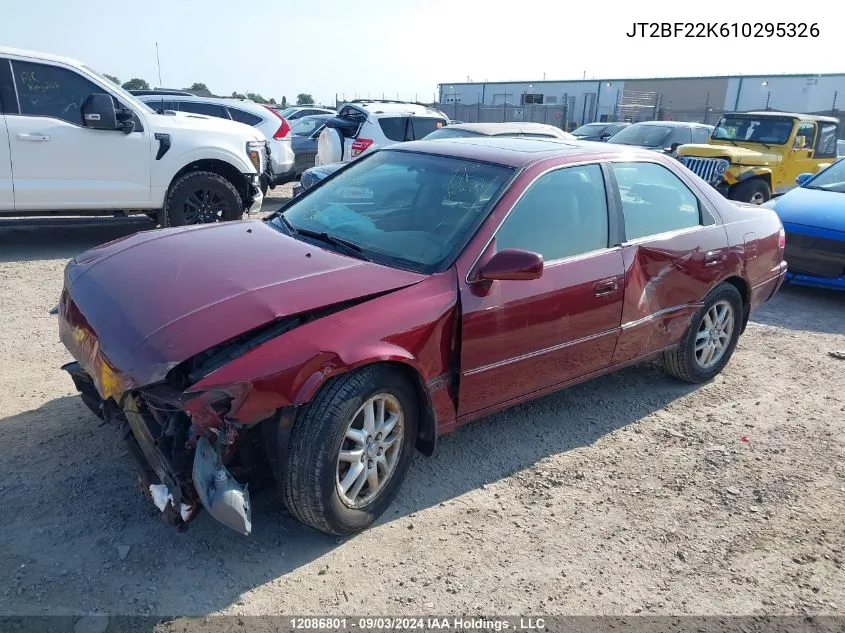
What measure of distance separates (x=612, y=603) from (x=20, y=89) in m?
7.13

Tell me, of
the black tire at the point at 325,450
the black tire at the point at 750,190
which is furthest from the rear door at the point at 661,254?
the black tire at the point at 750,190

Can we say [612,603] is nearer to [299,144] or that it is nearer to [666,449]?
[666,449]

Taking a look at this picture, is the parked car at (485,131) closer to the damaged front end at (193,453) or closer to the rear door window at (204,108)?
the rear door window at (204,108)

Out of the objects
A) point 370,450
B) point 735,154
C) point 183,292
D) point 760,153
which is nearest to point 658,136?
point 760,153

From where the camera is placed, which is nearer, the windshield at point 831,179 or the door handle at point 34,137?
the door handle at point 34,137

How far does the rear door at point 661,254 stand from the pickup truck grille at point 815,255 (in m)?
3.04

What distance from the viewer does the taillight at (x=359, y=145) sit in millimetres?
11133

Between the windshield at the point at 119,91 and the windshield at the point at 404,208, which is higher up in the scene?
the windshield at the point at 119,91

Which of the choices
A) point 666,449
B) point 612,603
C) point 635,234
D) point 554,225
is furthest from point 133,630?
point 635,234

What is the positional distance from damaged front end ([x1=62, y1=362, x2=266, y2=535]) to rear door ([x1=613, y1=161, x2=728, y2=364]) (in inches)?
94.0

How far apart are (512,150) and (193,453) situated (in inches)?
95.7

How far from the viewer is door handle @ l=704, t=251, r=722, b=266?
4.58m

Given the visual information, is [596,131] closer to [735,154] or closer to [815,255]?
[735,154]

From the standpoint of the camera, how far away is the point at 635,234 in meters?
4.16
